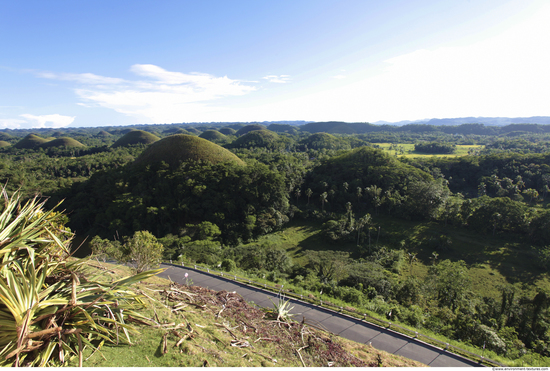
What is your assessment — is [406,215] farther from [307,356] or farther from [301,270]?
[307,356]

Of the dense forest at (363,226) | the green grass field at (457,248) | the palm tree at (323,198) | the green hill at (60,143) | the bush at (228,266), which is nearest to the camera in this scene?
the dense forest at (363,226)

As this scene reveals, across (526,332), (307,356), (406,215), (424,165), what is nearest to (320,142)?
(424,165)

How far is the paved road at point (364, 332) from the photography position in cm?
1254

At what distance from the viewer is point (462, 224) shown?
4316 cm

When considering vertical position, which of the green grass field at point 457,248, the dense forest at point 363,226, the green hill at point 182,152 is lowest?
the green grass field at point 457,248

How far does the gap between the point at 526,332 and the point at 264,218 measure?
102 feet

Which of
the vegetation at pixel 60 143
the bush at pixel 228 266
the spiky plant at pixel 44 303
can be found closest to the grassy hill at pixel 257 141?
the vegetation at pixel 60 143

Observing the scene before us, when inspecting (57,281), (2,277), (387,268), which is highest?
(2,277)

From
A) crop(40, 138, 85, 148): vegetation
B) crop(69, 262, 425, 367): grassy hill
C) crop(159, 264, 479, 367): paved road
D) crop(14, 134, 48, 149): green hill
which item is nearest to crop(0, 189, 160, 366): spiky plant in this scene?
crop(69, 262, 425, 367): grassy hill

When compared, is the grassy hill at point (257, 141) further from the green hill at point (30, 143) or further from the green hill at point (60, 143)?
the green hill at point (30, 143)

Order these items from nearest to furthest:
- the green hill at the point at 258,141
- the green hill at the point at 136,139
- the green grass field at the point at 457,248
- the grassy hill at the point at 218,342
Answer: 1. the grassy hill at the point at 218,342
2. the green grass field at the point at 457,248
3. the green hill at the point at 258,141
4. the green hill at the point at 136,139

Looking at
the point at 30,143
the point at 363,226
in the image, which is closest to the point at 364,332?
the point at 363,226

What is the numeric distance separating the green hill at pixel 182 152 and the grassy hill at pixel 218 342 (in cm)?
4256

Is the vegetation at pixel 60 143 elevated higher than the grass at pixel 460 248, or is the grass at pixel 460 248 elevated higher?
the vegetation at pixel 60 143
